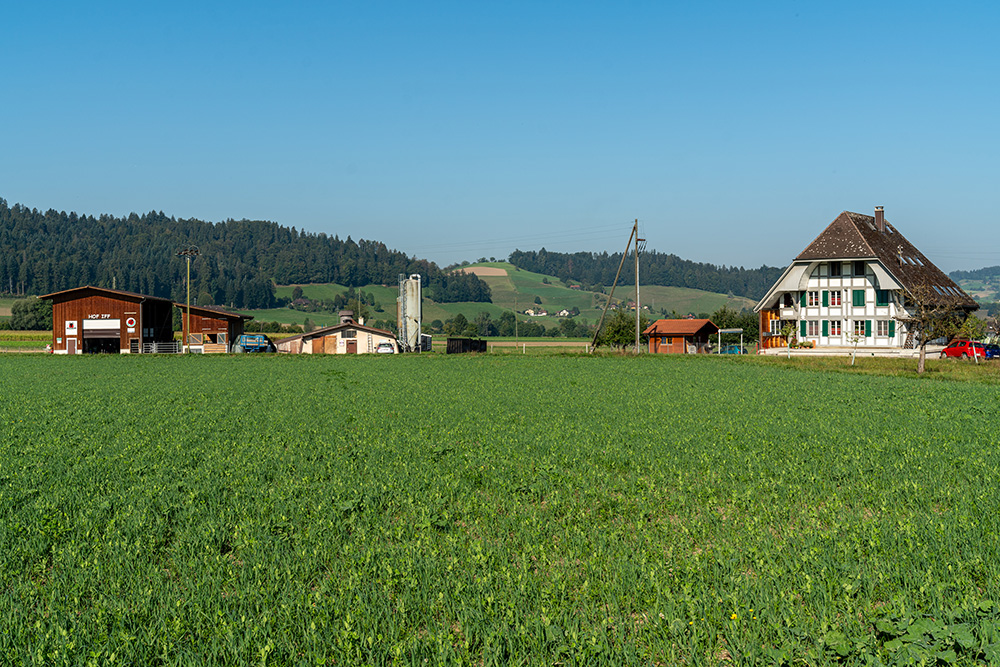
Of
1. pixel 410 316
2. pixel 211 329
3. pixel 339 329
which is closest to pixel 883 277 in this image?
pixel 410 316

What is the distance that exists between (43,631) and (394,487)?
567 centimetres

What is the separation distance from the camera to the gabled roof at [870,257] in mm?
68188

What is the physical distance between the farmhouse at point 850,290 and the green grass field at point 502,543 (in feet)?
178

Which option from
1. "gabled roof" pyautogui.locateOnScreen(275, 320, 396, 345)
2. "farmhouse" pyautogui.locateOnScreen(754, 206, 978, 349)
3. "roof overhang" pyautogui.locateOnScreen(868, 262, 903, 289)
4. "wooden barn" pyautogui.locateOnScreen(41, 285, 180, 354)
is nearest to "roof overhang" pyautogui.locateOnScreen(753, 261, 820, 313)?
"farmhouse" pyautogui.locateOnScreen(754, 206, 978, 349)

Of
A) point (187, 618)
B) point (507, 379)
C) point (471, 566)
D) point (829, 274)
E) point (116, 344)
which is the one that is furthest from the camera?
point (116, 344)

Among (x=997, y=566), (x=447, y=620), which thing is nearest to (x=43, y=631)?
(x=447, y=620)

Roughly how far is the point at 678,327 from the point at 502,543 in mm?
87520

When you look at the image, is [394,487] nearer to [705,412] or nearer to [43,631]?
[43,631]

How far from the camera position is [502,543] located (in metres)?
8.61

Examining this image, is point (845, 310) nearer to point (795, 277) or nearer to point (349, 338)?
point (795, 277)

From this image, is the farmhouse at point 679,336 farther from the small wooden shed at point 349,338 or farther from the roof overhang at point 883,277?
the small wooden shed at point 349,338

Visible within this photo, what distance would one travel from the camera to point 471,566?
7.77 metres

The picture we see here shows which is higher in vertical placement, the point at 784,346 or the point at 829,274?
the point at 829,274

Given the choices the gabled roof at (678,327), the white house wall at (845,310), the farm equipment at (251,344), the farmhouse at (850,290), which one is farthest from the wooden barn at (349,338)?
the white house wall at (845,310)
